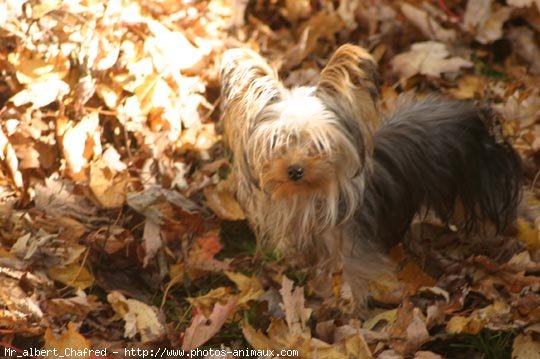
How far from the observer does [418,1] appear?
5707mm

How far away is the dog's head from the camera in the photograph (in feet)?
11.5

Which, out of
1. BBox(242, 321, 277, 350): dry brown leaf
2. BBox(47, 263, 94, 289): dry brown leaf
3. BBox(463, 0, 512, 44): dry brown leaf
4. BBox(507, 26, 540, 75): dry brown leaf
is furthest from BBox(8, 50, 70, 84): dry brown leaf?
BBox(507, 26, 540, 75): dry brown leaf

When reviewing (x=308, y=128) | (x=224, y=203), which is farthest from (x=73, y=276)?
(x=308, y=128)

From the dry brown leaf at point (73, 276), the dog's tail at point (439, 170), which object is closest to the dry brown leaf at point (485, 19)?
the dog's tail at point (439, 170)

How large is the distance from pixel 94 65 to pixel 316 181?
156 centimetres

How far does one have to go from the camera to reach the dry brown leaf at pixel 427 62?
521 centimetres

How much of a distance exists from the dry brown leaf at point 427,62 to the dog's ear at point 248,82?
1774 mm

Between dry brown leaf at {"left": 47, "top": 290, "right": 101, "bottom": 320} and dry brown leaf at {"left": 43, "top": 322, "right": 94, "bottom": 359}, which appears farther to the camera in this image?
dry brown leaf at {"left": 47, "top": 290, "right": 101, "bottom": 320}

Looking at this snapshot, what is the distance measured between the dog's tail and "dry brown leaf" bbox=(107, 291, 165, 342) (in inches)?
38.5

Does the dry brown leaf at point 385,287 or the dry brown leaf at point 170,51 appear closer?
the dry brown leaf at point 385,287

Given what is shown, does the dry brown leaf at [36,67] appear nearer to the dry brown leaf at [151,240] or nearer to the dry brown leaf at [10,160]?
the dry brown leaf at [10,160]

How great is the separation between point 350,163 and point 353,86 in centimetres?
31

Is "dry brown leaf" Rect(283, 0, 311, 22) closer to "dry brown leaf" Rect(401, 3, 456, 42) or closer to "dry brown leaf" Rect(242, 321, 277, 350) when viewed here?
"dry brown leaf" Rect(401, 3, 456, 42)

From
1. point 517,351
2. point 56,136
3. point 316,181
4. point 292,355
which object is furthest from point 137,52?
point 517,351
